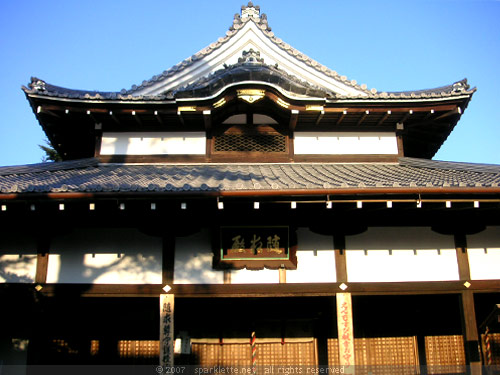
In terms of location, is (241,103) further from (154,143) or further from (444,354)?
(444,354)

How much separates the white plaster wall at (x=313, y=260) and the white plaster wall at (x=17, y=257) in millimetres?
4691

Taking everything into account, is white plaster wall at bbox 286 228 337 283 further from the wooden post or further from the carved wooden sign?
the carved wooden sign

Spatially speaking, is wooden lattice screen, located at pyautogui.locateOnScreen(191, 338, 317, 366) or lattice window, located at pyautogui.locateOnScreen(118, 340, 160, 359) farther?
wooden lattice screen, located at pyautogui.locateOnScreen(191, 338, 317, 366)

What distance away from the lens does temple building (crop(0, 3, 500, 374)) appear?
23.8ft

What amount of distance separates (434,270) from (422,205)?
144 cm

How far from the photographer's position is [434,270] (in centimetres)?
778

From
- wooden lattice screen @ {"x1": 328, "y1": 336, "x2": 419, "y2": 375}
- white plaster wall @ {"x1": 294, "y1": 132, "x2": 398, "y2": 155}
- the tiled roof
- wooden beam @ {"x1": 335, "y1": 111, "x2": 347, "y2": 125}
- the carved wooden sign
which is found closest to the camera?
the tiled roof

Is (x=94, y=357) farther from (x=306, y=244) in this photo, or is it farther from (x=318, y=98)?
(x=318, y=98)

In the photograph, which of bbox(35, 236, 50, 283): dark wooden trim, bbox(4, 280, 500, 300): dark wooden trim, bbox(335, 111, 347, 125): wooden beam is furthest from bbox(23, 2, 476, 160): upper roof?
bbox(4, 280, 500, 300): dark wooden trim

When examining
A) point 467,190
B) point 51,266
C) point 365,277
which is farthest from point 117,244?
point 467,190

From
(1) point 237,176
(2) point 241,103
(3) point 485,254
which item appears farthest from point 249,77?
(3) point 485,254

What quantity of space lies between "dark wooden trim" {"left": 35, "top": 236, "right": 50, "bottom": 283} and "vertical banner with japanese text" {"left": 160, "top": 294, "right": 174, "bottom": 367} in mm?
2173

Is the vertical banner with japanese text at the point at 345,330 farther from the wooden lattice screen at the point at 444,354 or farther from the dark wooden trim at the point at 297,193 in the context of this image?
the wooden lattice screen at the point at 444,354

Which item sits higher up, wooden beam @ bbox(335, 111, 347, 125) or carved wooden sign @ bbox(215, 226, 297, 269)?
wooden beam @ bbox(335, 111, 347, 125)
